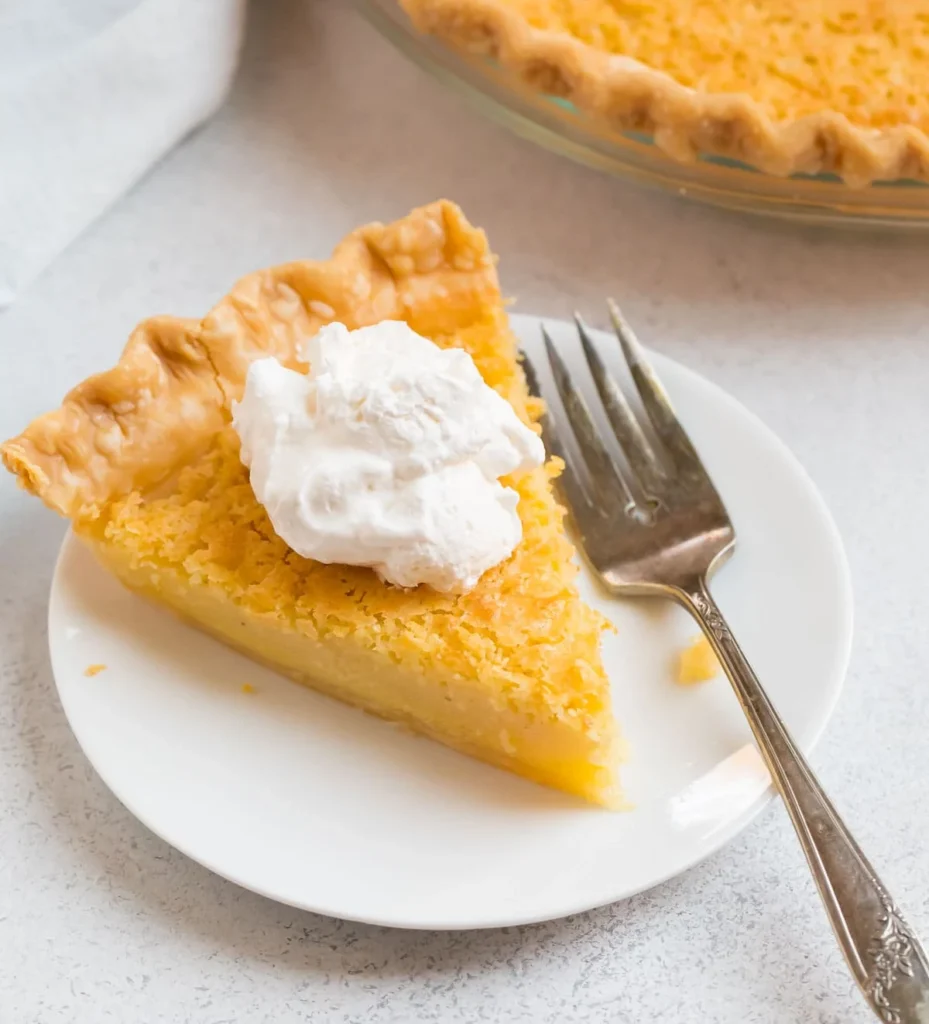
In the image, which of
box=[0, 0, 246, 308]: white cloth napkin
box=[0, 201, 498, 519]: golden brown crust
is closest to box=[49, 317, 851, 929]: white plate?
box=[0, 201, 498, 519]: golden brown crust

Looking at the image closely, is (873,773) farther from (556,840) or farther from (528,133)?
(528,133)

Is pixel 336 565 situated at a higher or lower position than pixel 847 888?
higher

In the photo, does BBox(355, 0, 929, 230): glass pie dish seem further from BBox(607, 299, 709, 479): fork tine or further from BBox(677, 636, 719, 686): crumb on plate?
BBox(677, 636, 719, 686): crumb on plate

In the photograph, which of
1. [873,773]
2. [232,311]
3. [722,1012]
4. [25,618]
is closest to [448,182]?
[232,311]

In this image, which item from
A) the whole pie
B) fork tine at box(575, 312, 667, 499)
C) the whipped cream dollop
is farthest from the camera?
the whole pie

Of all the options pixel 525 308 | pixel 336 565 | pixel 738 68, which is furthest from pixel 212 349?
pixel 738 68

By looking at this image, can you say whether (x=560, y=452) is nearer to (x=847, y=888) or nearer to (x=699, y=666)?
(x=699, y=666)
